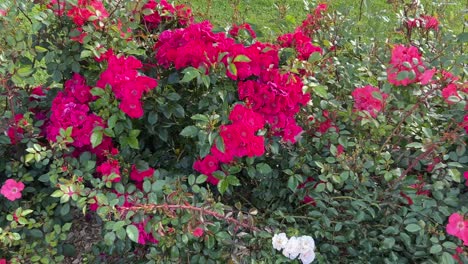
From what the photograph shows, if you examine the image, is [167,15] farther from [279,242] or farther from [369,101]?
[279,242]

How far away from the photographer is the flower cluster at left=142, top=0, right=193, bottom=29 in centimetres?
243

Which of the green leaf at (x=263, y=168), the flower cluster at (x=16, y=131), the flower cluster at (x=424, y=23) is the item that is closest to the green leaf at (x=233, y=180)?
the green leaf at (x=263, y=168)

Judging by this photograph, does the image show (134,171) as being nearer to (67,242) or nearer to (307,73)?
(67,242)

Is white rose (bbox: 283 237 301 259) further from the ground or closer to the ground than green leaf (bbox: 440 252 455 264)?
closer to the ground

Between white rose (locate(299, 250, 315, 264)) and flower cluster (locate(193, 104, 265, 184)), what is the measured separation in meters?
0.39

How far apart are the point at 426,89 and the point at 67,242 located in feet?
5.41

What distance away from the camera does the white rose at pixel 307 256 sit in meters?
1.95

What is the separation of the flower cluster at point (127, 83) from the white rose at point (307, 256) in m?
0.77

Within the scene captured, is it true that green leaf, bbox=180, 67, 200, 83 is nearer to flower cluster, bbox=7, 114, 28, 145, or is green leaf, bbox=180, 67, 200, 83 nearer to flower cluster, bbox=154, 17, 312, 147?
flower cluster, bbox=154, 17, 312, 147

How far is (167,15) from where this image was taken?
2.43 metres

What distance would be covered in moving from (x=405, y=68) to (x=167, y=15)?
104cm

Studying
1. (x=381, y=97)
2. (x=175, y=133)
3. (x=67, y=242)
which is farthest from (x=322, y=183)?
(x=67, y=242)

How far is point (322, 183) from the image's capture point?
6.77ft

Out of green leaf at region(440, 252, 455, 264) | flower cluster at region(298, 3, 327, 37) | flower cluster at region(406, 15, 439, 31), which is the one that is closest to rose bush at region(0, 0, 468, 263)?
green leaf at region(440, 252, 455, 264)
